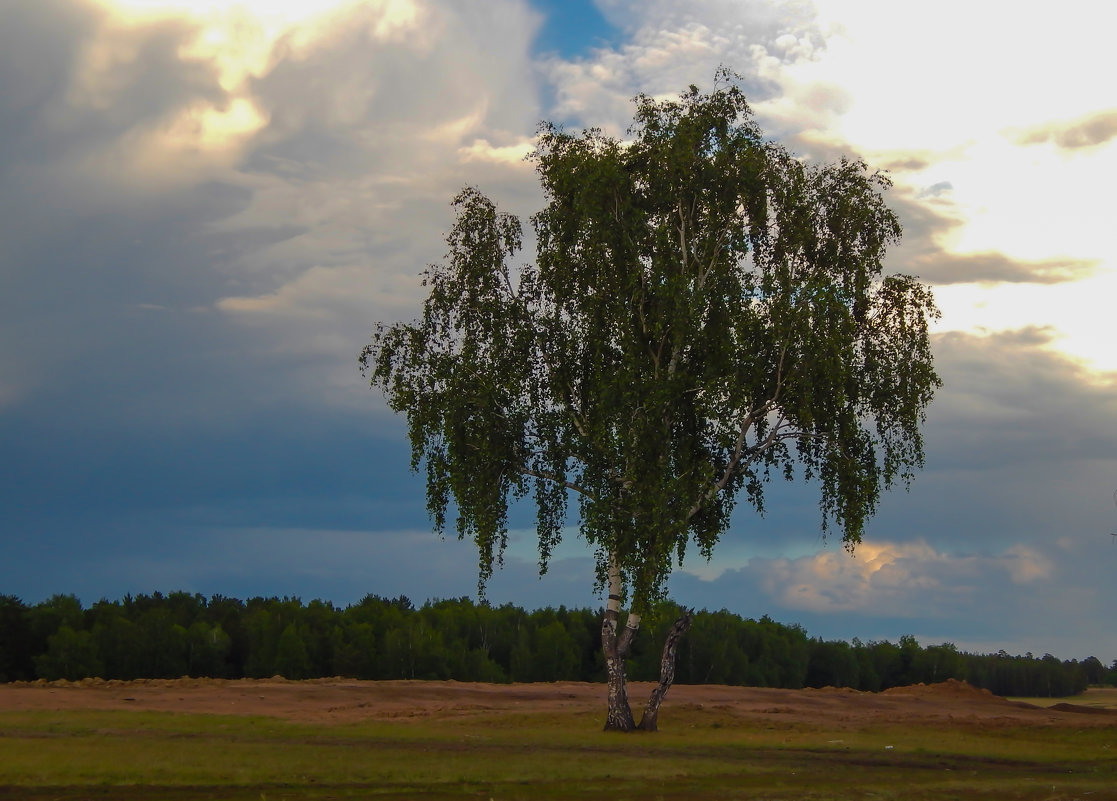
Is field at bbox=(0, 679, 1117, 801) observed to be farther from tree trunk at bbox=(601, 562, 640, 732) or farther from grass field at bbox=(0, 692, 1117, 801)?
tree trunk at bbox=(601, 562, 640, 732)

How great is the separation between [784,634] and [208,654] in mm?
68736

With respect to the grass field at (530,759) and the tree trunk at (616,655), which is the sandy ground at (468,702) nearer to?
the grass field at (530,759)

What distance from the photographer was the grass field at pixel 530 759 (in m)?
28.8

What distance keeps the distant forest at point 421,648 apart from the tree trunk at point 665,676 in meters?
47.6

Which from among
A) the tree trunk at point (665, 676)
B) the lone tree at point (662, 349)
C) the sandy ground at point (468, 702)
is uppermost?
the lone tree at point (662, 349)

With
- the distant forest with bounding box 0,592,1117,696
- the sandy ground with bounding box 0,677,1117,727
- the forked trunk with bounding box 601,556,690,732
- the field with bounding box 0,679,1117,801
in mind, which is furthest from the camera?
the distant forest with bounding box 0,592,1117,696

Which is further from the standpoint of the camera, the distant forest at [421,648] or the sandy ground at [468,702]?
the distant forest at [421,648]

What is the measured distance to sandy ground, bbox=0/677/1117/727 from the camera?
53.8 meters

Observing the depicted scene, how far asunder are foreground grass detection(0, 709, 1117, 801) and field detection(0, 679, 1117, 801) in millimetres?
96

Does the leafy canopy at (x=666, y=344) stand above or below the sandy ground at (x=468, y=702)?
above

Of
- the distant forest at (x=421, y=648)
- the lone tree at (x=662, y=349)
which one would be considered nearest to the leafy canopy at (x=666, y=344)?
the lone tree at (x=662, y=349)

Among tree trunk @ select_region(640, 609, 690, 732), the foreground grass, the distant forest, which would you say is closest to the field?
the foreground grass

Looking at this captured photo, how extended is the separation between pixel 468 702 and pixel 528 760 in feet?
85.6

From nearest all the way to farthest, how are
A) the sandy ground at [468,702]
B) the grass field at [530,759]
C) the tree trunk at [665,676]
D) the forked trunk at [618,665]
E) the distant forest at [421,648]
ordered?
the grass field at [530,759] → the forked trunk at [618,665] → the tree trunk at [665,676] → the sandy ground at [468,702] → the distant forest at [421,648]
